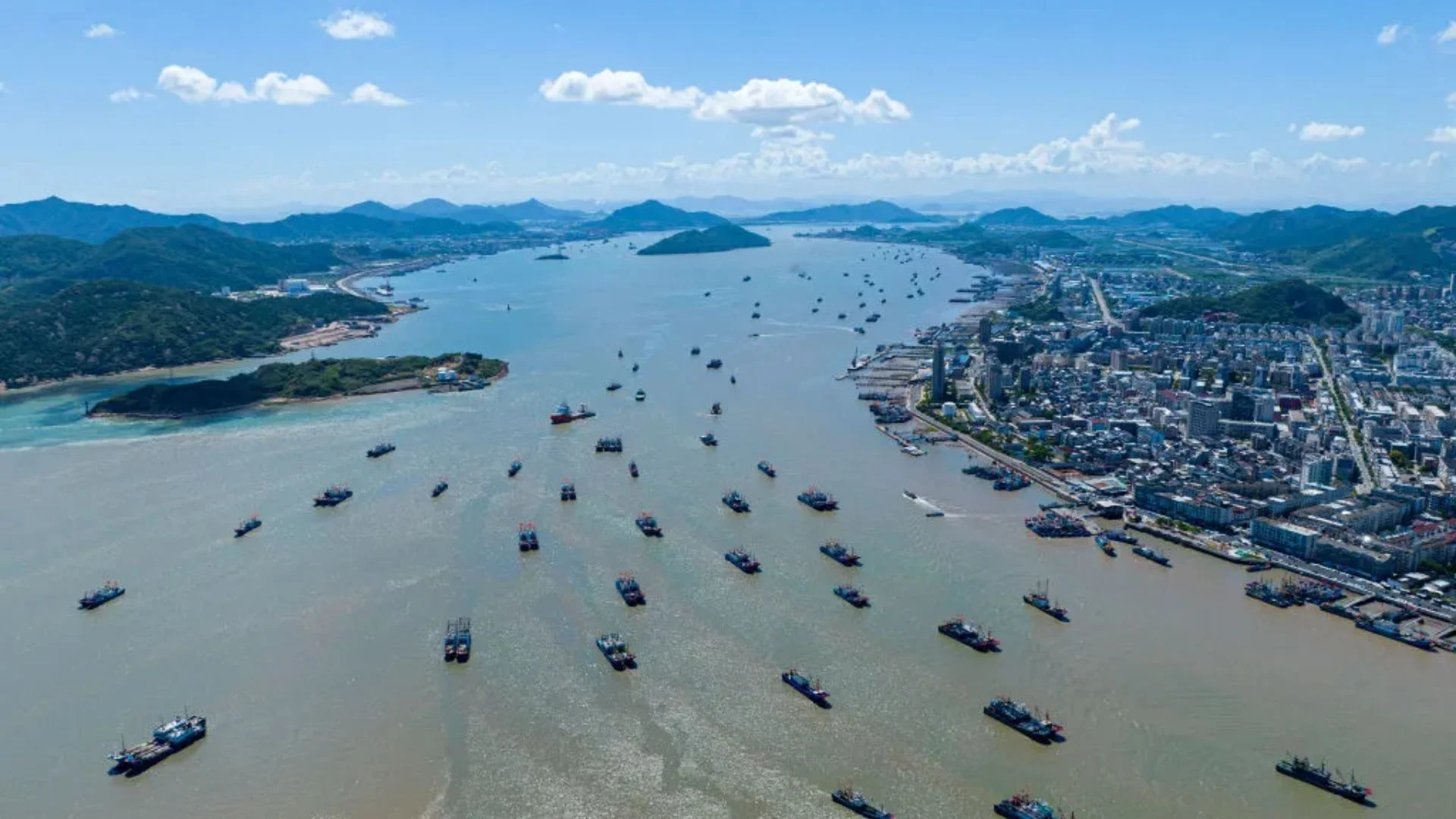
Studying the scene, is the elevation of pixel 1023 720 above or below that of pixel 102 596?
below

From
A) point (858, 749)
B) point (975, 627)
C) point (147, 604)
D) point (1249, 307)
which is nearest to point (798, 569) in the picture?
point (975, 627)

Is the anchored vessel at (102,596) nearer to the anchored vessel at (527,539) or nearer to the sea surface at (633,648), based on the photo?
the sea surface at (633,648)

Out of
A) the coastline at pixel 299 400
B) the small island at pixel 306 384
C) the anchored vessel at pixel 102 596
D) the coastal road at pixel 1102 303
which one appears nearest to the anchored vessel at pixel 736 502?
the anchored vessel at pixel 102 596

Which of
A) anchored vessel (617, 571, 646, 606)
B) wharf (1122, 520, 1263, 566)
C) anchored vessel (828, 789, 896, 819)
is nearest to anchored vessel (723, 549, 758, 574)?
anchored vessel (617, 571, 646, 606)

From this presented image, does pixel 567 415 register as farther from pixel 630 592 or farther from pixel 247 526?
pixel 630 592

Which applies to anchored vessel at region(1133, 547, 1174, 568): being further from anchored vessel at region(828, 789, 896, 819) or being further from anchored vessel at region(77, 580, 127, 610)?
anchored vessel at region(77, 580, 127, 610)

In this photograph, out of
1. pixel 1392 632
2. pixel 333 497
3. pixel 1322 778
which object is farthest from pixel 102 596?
pixel 1392 632

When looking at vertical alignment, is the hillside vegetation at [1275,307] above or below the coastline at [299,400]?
above
